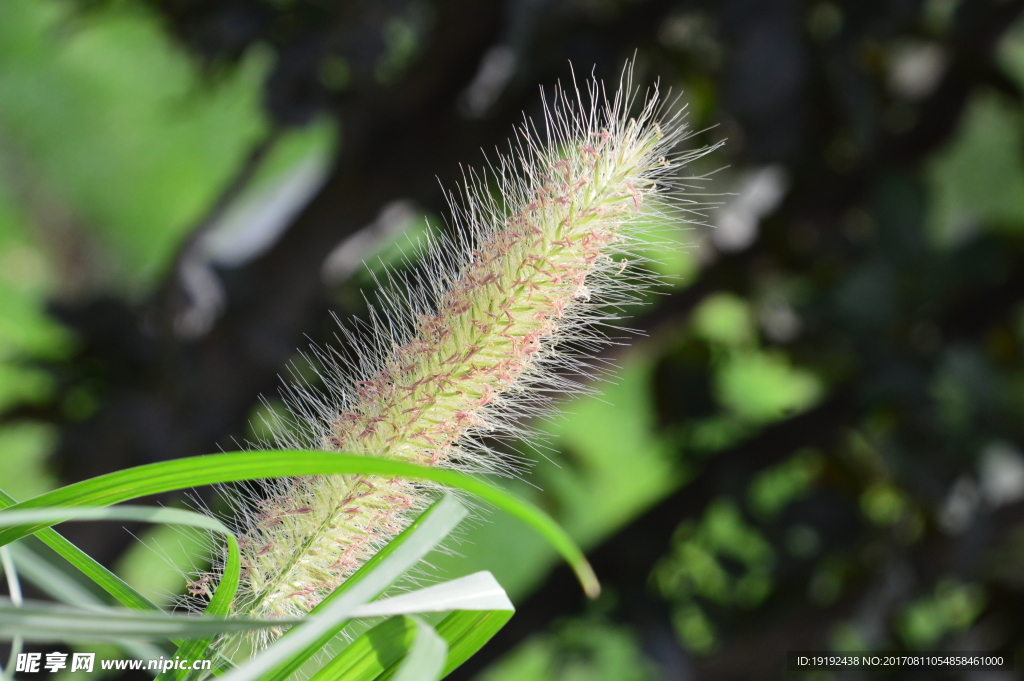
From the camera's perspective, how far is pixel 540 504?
778 mm

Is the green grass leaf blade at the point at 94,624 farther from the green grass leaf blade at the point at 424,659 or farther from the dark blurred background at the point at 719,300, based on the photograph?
the dark blurred background at the point at 719,300

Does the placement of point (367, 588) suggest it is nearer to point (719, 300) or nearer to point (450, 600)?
point (450, 600)

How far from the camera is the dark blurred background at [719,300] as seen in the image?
1.70 feet

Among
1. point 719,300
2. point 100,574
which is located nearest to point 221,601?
point 100,574

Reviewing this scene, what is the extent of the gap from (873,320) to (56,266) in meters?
1.78

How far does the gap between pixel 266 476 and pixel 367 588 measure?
3 cm

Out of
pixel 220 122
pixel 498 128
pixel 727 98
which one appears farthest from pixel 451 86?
pixel 220 122

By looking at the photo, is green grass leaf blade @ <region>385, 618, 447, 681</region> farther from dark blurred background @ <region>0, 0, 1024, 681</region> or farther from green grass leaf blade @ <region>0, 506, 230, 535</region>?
dark blurred background @ <region>0, 0, 1024, 681</region>

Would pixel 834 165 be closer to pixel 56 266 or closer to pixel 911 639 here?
pixel 911 639

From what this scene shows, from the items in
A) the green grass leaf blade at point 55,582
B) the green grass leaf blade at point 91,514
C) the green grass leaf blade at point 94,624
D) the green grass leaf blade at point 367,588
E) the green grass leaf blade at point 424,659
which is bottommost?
the green grass leaf blade at point 424,659

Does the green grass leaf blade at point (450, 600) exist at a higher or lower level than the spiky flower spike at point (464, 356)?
lower

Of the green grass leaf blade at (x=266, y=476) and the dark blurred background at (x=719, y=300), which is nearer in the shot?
the green grass leaf blade at (x=266, y=476)

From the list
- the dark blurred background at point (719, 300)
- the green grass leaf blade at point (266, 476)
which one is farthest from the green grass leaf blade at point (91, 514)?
the dark blurred background at point (719, 300)

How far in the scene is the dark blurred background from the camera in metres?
0.52
